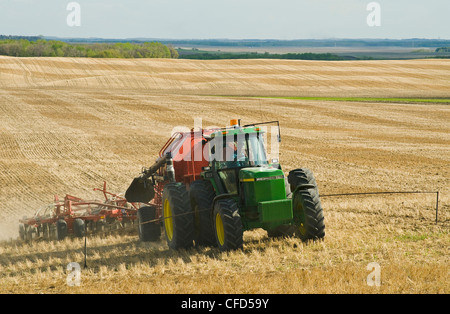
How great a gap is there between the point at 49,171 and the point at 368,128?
763 inches

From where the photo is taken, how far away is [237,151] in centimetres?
1127

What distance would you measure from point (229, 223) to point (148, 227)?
314 cm

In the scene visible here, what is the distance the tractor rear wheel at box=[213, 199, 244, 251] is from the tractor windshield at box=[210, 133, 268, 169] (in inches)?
41.2

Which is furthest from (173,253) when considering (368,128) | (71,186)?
(368,128)

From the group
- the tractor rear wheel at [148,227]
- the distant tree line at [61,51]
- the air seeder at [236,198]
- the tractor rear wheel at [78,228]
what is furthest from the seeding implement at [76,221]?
the distant tree line at [61,51]

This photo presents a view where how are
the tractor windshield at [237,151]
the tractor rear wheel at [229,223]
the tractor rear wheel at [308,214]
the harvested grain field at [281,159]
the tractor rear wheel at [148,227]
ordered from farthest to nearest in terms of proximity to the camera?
1. the tractor rear wheel at [148,227]
2. the tractor windshield at [237,151]
3. the tractor rear wheel at [308,214]
4. the tractor rear wheel at [229,223]
5. the harvested grain field at [281,159]

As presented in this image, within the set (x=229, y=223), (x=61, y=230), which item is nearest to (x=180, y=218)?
(x=229, y=223)

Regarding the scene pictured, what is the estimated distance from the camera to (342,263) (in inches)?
389

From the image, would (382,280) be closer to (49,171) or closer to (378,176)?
(378,176)

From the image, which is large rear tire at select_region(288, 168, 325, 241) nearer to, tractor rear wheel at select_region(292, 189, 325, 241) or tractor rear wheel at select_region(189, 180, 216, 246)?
tractor rear wheel at select_region(292, 189, 325, 241)

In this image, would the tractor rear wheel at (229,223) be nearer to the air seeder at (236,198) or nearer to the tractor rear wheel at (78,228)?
the air seeder at (236,198)

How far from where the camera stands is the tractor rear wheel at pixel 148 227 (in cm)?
1274

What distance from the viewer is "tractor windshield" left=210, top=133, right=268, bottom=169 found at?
36.7ft

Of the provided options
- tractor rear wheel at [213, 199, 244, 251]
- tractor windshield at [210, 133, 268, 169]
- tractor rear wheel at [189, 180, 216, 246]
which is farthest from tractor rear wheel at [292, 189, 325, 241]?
tractor rear wheel at [189, 180, 216, 246]
